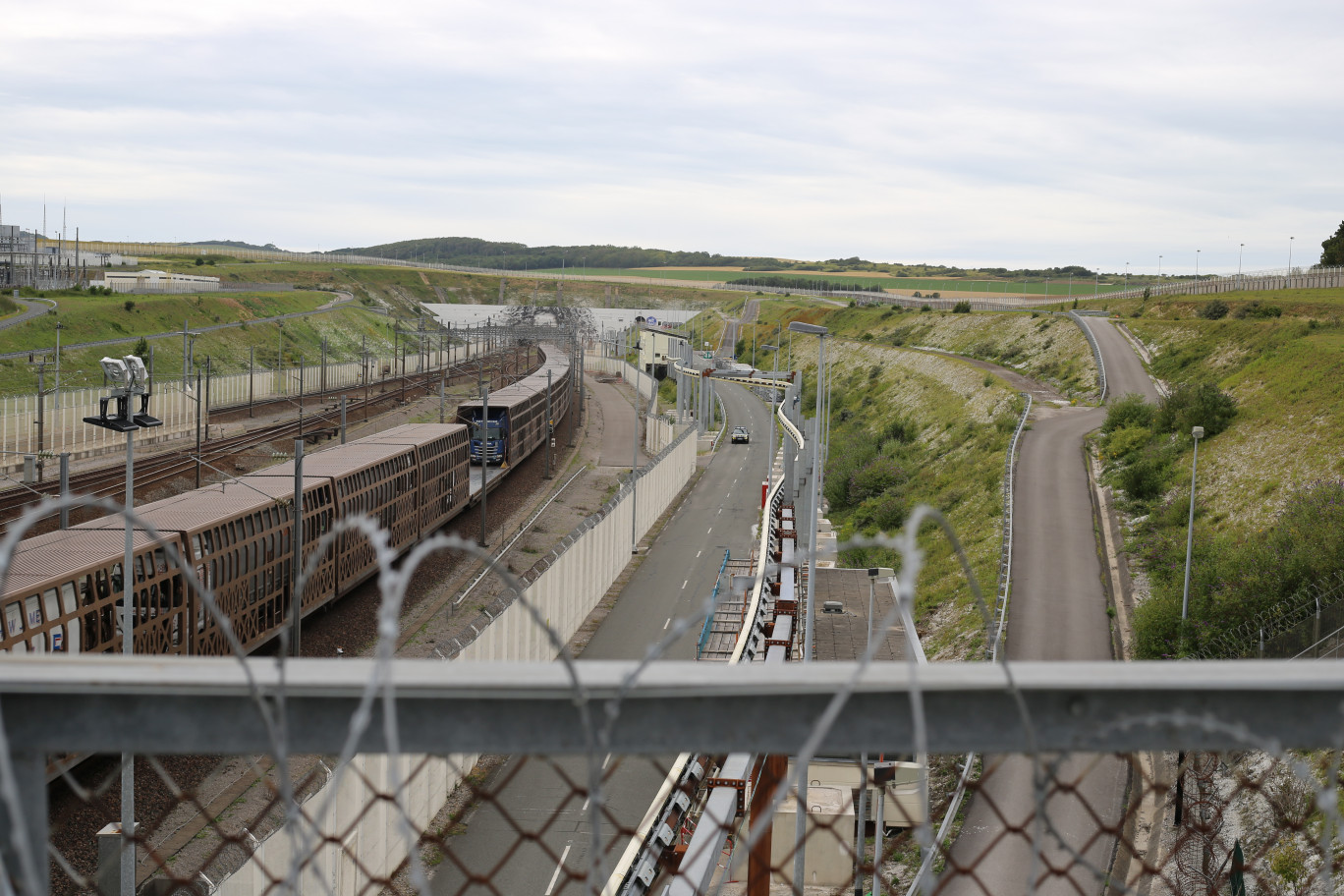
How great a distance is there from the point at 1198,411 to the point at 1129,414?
15.8 feet

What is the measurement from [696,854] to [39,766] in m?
1.30

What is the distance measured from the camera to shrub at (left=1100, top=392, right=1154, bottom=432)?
43.1 meters

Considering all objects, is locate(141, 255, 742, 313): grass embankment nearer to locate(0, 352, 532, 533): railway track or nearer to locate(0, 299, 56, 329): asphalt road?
locate(0, 299, 56, 329): asphalt road

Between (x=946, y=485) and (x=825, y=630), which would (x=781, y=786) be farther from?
(x=946, y=485)

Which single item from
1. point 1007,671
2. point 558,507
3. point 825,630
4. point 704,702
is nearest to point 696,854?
point 704,702

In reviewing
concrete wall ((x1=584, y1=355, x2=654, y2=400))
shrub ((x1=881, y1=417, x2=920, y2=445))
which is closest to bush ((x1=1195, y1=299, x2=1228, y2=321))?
shrub ((x1=881, y1=417, x2=920, y2=445))

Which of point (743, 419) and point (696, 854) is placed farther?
point (743, 419)

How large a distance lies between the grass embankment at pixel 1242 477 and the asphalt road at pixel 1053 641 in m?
1.57

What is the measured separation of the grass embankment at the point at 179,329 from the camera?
2028 inches

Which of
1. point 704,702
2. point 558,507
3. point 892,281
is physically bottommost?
point 558,507

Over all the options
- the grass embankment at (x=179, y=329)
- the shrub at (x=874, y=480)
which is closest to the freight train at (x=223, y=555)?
the shrub at (x=874, y=480)

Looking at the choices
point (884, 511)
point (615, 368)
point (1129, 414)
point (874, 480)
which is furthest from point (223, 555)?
point (615, 368)

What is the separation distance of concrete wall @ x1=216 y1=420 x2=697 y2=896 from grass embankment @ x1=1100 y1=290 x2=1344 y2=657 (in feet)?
46.8

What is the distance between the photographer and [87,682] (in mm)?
1952
